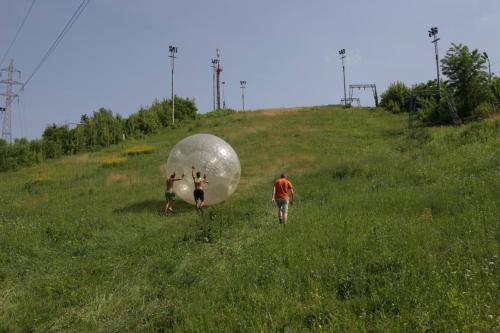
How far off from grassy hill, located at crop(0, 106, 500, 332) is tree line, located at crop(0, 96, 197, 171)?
119ft

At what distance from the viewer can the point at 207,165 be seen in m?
14.3

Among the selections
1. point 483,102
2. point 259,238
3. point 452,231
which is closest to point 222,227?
point 259,238

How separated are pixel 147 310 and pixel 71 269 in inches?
152

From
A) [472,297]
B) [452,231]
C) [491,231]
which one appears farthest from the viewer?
[452,231]

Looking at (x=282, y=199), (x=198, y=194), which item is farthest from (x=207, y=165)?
(x=282, y=199)

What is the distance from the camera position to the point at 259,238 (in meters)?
9.93

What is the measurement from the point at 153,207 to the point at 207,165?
124 inches

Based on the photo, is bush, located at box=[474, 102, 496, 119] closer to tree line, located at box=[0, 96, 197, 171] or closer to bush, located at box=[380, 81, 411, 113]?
bush, located at box=[380, 81, 411, 113]

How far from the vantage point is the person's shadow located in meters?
15.4

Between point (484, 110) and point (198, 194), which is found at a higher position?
point (484, 110)

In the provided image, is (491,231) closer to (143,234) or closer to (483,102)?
(143,234)

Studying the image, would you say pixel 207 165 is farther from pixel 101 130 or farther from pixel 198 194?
pixel 101 130

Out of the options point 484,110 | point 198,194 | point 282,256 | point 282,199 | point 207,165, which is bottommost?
point 282,256

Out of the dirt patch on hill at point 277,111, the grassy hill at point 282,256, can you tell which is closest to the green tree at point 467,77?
the grassy hill at point 282,256
